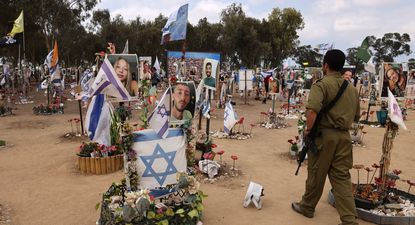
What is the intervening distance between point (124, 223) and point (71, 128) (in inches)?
363

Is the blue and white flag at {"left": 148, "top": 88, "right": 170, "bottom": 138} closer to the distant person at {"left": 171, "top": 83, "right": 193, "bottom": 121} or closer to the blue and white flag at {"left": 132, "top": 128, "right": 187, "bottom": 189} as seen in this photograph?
the blue and white flag at {"left": 132, "top": 128, "right": 187, "bottom": 189}

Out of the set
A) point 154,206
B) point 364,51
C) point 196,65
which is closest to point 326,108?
point 154,206

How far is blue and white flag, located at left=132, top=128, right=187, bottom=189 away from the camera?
505 centimetres

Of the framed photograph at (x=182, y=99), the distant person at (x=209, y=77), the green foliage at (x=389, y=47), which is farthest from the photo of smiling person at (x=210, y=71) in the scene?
the green foliage at (x=389, y=47)

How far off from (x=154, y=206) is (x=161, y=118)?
1209 mm

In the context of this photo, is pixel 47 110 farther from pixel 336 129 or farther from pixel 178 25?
pixel 336 129

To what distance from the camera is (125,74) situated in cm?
957

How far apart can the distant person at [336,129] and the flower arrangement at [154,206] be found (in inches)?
72.7

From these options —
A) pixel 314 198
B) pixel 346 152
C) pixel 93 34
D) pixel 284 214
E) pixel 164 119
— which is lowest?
pixel 284 214

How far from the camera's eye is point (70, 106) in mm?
19688

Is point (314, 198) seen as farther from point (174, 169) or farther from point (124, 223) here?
point (124, 223)

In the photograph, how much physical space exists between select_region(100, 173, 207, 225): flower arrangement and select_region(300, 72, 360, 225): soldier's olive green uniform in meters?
1.86

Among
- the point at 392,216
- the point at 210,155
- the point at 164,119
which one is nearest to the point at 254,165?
the point at 210,155

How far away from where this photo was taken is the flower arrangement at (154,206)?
4.60 metres
